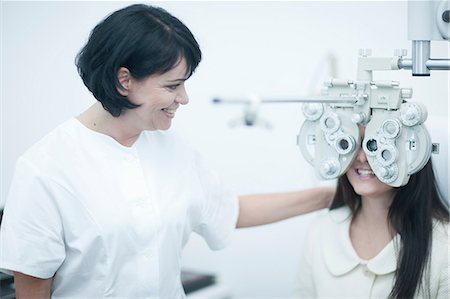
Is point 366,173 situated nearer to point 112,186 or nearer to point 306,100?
point 306,100

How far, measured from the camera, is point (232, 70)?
2518 millimetres

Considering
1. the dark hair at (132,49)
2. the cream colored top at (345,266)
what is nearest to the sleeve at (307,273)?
the cream colored top at (345,266)

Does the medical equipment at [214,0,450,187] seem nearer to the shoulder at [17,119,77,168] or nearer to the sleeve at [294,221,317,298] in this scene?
the sleeve at [294,221,317,298]

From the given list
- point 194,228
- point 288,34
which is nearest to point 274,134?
point 288,34

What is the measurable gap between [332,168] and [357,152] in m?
0.07

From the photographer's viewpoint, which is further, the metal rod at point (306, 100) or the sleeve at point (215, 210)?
the sleeve at point (215, 210)

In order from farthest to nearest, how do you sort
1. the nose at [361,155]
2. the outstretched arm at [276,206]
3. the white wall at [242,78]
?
the white wall at [242,78] → the outstretched arm at [276,206] → the nose at [361,155]

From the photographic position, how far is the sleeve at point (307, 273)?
5.87ft

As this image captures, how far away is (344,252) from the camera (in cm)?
172

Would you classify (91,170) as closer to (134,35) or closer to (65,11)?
(134,35)

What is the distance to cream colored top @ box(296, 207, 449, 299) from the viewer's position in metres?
1.58

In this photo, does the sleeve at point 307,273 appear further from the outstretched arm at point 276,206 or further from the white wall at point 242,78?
the white wall at point 242,78

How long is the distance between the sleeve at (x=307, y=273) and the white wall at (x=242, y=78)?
629 mm

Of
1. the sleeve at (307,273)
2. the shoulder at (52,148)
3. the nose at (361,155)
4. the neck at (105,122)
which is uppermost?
the neck at (105,122)
